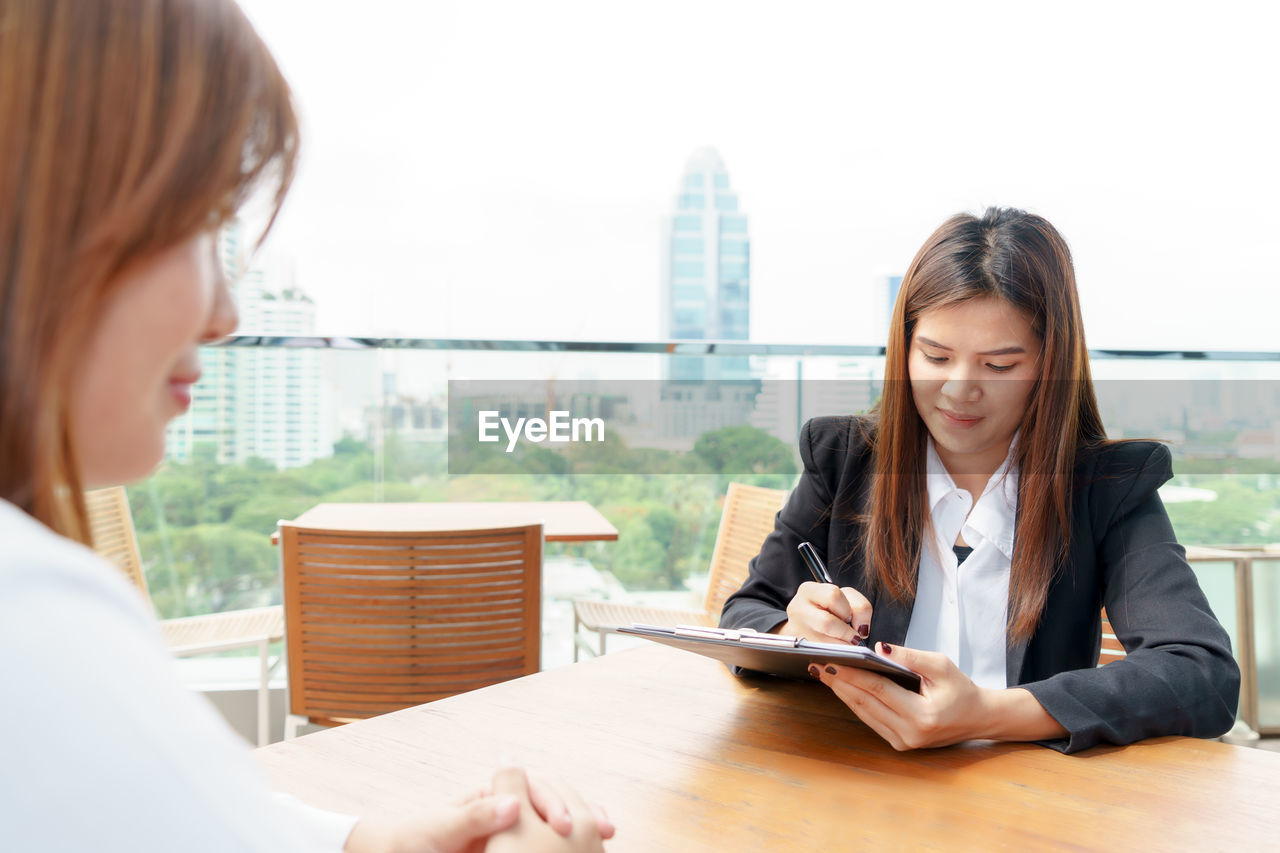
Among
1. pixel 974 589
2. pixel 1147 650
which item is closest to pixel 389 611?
pixel 974 589

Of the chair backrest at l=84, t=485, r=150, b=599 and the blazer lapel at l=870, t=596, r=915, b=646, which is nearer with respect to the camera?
the blazer lapel at l=870, t=596, r=915, b=646

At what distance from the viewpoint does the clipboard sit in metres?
0.83

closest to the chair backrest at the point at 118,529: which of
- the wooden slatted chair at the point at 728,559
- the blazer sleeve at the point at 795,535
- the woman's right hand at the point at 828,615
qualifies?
the wooden slatted chair at the point at 728,559

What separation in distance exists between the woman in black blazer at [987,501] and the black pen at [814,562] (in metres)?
0.03

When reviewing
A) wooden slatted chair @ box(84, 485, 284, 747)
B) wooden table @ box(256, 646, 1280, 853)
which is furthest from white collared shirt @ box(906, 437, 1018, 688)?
wooden slatted chair @ box(84, 485, 284, 747)

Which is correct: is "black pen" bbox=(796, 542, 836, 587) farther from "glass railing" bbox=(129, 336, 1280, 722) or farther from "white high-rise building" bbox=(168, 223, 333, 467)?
"white high-rise building" bbox=(168, 223, 333, 467)

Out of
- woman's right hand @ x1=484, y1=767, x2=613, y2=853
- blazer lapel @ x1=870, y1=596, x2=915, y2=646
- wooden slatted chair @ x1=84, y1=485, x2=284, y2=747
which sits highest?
woman's right hand @ x1=484, y1=767, x2=613, y2=853

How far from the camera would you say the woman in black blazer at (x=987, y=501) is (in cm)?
122

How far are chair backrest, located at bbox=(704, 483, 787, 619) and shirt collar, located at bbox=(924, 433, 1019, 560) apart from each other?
53.4 inches

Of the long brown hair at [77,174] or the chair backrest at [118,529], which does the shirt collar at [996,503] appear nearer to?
the long brown hair at [77,174]

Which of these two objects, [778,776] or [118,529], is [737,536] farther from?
[778,776]

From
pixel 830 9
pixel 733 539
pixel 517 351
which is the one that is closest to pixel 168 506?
pixel 517 351

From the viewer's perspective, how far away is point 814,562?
133cm

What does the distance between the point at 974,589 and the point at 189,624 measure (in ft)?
8.09
